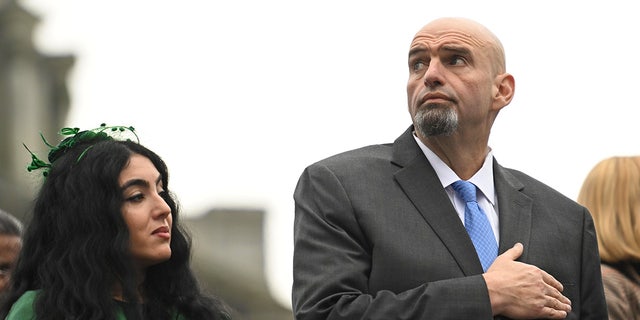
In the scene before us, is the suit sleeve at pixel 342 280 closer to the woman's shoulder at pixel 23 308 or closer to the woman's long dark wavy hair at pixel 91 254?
the woman's long dark wavy hair at pixel 91 254

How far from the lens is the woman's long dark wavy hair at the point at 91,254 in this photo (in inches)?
269

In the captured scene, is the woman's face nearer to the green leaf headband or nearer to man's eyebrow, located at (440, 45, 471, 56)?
the green leaf headband

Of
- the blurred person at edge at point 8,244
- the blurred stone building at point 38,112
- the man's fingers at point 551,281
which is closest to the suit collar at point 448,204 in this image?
the man's fingers at point 551,281

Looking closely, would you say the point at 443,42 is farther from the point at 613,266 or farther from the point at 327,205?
the point at 613,266

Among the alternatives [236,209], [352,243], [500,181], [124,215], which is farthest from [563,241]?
[236,209]

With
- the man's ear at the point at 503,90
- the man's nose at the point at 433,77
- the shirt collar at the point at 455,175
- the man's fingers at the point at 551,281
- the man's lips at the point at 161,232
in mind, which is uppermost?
the man's nose at the point at 433,77

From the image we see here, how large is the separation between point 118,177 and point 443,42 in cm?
131

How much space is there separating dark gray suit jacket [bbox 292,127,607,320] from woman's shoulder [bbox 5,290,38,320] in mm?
981

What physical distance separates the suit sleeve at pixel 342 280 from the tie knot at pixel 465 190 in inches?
17.2

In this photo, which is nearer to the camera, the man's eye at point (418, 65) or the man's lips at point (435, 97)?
the man's lips at point (435, 97)

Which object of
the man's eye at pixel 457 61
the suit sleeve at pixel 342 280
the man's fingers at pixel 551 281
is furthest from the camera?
the man's eye at pixel 457 61

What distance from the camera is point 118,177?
7031 mm

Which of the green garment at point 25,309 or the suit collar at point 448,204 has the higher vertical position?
the suit collar at point 448,204

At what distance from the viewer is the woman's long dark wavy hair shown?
6832 millimetres
